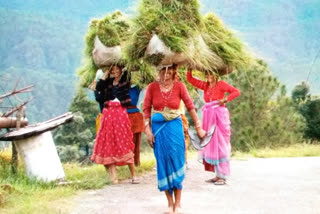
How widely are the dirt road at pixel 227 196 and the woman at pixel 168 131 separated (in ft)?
1.24

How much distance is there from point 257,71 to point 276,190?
501 inches

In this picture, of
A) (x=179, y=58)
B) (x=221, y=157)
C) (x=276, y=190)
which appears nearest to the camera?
(x=179, y=58)

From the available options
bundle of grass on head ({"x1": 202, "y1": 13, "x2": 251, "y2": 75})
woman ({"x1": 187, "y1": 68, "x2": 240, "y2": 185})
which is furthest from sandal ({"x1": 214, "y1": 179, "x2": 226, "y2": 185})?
bundle of grass on head ({"x1": 202, "y1": 13, "x2": 251, "y2": 75})

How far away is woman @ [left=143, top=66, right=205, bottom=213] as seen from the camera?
18.5ft

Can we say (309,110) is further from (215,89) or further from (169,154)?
(169,154)

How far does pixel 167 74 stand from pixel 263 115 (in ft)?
47.2

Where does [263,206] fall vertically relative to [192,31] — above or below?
below

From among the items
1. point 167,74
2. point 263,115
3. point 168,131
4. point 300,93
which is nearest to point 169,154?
point 168,131

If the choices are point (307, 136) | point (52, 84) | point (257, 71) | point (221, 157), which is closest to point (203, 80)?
point (221, 157)

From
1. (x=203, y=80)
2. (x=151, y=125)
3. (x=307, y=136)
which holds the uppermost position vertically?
(x=203, y=80)

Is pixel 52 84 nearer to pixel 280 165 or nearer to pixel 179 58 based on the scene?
pixel 280 165

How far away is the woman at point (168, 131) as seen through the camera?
564 centimetres

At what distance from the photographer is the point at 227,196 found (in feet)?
22.2

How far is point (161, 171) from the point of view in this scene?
5.66 metres
